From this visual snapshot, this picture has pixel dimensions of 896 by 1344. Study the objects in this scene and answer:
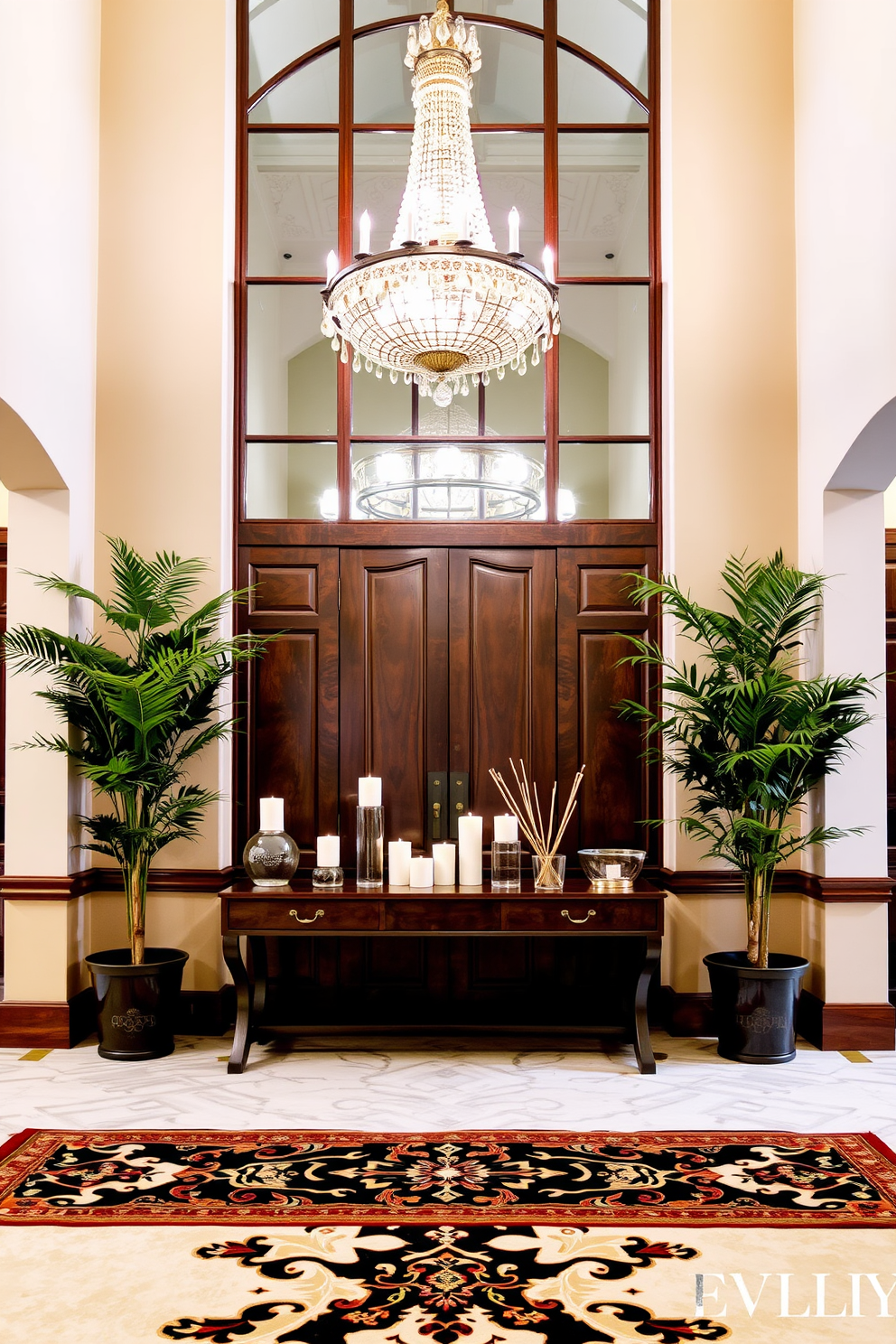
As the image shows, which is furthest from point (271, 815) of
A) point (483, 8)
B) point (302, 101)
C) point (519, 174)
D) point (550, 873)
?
point (483, 8)

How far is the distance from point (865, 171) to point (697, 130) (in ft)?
4.10

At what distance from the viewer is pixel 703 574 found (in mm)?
5395

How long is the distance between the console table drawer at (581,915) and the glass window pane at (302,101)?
4195 millimetres

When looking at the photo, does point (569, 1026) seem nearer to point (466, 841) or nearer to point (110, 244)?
point (466, 841)

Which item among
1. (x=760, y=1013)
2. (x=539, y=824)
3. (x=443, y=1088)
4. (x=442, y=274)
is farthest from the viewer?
(x=539, y=824)

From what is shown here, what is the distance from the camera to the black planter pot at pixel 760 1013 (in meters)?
4.71

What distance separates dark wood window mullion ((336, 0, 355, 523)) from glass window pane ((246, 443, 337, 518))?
6cm

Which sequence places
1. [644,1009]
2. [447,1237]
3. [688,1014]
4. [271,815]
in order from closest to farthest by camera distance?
1. [447,1237]
2. [644,1009]
3. [271,815]
4. [688,1014]

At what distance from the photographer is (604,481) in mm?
5605

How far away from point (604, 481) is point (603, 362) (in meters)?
0.62

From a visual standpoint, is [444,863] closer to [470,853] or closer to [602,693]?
[470,853]

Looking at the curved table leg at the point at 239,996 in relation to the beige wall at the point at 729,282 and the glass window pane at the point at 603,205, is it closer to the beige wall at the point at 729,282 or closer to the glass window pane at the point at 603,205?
the beige wall at the point at 729,282

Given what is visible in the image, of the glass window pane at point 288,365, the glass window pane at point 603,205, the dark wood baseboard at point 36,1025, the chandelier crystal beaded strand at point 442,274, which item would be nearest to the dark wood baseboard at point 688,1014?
the dark wood baseboard at point 36,1025

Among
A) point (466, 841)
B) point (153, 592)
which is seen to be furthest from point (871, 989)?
point (153, 592)
